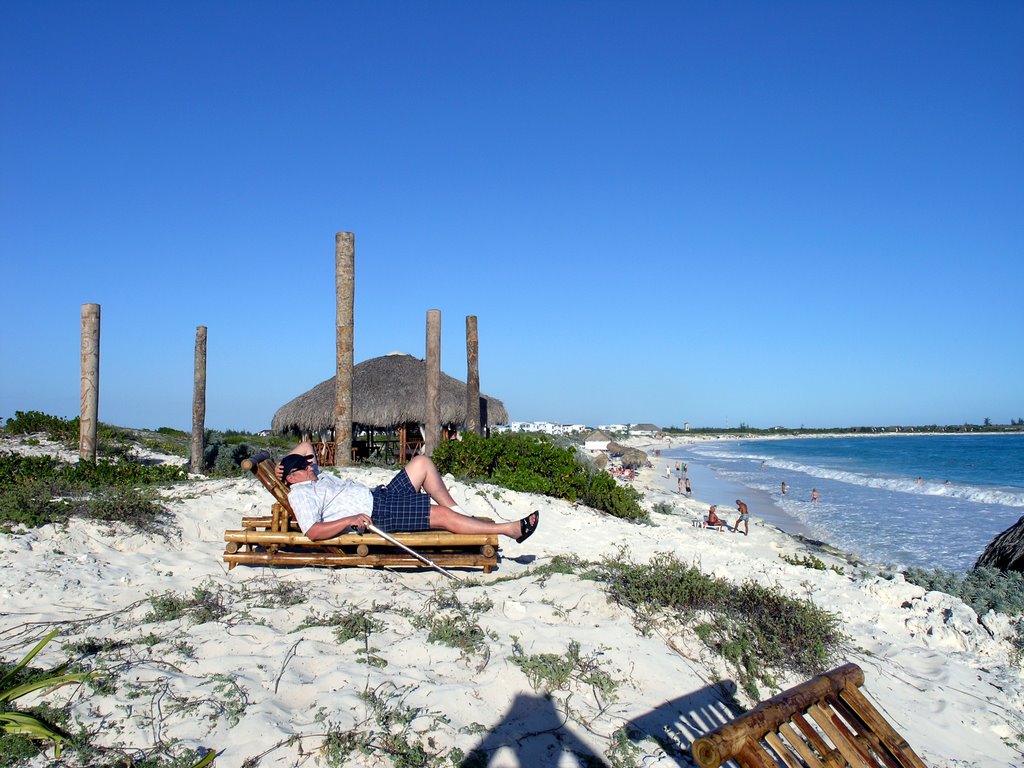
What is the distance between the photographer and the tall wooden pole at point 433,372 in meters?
11.8

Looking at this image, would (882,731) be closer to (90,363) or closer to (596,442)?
(90,363)

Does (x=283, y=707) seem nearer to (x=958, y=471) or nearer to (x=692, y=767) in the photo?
(x=692, y=767)

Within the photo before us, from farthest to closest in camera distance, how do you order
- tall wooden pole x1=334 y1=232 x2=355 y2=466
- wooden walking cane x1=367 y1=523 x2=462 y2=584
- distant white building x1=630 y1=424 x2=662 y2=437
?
distant white building x1=630 y1=424 x2=662 y2=437 → tall wooden pole x1=334 y1=232 x2=355 y2=466 → wooden walking cane x1=367 y1=523 x2=462 y2=584

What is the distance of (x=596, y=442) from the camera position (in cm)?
4069

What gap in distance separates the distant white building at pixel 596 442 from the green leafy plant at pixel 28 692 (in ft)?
117

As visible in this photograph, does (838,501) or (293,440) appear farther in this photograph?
(838,501)

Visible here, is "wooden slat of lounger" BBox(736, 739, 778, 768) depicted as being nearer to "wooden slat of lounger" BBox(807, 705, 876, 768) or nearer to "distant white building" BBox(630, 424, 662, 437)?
"wooden slat of lounger" BBox(807, 705, 876, 768)

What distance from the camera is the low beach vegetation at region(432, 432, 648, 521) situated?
32.4 feet

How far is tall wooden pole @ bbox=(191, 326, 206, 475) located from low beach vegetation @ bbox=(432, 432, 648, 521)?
4.09 meters

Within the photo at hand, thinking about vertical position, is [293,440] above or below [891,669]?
above

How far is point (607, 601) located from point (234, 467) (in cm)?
886

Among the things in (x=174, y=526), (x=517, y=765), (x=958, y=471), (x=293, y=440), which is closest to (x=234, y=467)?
(x=174, y=526)

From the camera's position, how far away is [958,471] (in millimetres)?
37906

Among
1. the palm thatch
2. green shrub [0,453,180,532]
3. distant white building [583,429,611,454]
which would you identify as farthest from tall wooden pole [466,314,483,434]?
distant white building [583,429,611,454]
